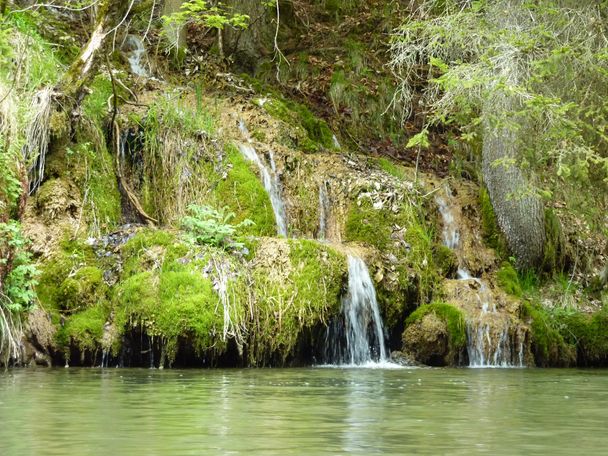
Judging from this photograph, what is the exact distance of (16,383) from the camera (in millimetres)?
7750

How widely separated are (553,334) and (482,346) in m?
1.16

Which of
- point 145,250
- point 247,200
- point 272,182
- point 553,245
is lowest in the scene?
point 145,250

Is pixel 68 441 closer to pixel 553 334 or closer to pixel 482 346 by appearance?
pixel 482 346

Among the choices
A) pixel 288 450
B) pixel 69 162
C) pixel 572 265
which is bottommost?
pixel 288 450

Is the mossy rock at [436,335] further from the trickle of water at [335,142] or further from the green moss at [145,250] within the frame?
the trickle of water at [335,142]

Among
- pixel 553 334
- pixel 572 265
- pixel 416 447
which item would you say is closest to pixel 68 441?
pixel 416 447

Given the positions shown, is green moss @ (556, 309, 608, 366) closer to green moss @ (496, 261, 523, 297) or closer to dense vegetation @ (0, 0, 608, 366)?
dense vegetation @ (0, 0, 608, 366)

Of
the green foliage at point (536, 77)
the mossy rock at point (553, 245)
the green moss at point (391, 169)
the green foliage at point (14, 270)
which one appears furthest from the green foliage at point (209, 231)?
the mossy rock at point (553, 245)

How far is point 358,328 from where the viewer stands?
447 inches

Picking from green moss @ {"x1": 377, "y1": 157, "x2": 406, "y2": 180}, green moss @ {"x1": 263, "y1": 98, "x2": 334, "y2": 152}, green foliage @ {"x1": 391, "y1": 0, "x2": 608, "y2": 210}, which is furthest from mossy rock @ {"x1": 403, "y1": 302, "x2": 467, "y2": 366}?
green moss @ {"x1": 263, "y1": 98, "x2": 334, "y2": 152}

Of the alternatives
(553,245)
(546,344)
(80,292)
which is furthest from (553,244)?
(80,292)

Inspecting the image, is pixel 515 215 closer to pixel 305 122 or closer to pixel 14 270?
pixel 305 122

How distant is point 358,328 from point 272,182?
9.27ft

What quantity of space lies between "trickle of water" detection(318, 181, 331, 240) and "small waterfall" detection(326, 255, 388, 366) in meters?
1.72
